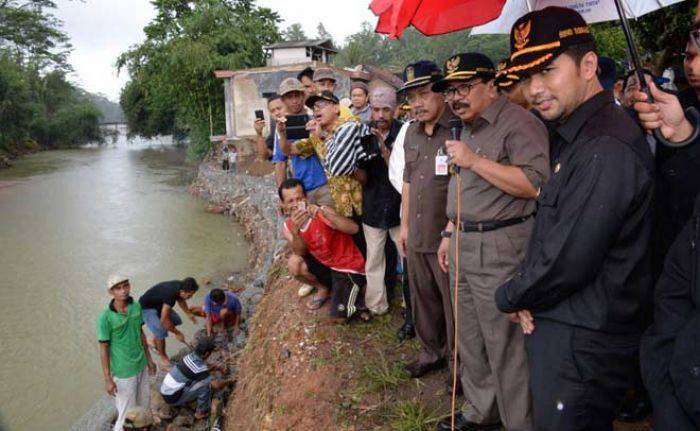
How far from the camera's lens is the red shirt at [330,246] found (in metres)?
3.99

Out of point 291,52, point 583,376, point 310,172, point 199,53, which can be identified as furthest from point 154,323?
point 291,52

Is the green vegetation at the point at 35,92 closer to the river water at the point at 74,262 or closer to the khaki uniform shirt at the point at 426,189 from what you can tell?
the river water at the point at 74,262

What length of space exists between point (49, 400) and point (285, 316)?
437cm

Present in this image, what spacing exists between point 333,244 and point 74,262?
436 inches

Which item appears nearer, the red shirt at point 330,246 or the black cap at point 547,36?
the black cap at point 547,36

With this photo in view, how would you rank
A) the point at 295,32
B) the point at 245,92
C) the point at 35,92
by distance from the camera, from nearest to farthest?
the point at 245,92 → the point at 35,92 → the point at 295,32

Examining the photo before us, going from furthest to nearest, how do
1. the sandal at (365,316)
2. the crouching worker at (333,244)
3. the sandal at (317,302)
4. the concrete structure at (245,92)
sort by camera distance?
the concrete structure at (245,92) → the sandal at (317,302) → the sandal at (365,316) → the crouching worker at (333,244)

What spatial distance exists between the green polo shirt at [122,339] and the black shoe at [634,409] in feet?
15.4

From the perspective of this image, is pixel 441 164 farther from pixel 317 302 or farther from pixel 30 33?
pixel 30 33

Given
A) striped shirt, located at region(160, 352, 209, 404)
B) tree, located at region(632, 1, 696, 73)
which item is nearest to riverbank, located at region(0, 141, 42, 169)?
striped shirt, located at region(160, 352, 209, 404)

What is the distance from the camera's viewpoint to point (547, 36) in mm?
1795

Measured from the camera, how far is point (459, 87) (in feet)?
8.16

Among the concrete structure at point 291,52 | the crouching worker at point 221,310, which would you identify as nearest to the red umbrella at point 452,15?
the crouching worker at point 221,310

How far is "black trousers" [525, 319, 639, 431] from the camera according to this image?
173 centimetres
